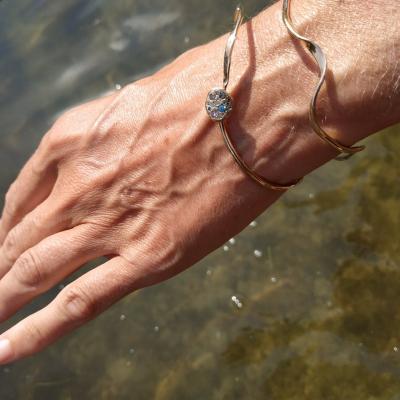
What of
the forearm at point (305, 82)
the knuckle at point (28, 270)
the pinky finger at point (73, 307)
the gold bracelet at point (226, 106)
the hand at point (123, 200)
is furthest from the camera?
the knuckle at point (28, 270)

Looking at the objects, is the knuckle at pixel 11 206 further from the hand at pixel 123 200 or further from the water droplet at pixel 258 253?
the water droplet at pixel 258 253

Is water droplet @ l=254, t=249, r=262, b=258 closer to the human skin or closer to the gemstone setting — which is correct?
the human skin

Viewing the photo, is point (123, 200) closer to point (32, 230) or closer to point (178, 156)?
point (178, 156)

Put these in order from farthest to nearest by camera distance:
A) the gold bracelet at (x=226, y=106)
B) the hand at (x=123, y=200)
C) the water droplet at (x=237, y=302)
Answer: the water droplet at (x=237, y=302), the hand at (x=123, y=200), the gold bracelet at (x=226, y=106)

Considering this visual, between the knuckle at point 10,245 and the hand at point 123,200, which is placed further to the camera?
the knuckle at point 10,245

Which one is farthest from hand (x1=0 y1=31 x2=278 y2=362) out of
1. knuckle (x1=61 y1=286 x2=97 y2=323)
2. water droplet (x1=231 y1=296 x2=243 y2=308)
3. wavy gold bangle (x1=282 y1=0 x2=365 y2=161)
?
water droplet (x1=231 y1=296 x2=243 y2=308)

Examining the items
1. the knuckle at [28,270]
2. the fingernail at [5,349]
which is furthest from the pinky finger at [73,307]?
the knuckle at [28,270]

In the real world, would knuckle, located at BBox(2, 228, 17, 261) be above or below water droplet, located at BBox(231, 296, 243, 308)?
above

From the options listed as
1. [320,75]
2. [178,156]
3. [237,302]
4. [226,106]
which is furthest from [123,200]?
[237,302]

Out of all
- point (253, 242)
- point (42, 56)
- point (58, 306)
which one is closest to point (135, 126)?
point (58, 306)
